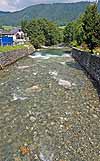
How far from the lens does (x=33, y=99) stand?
24078mm

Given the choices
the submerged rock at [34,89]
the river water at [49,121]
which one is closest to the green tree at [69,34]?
the river water at [49,121]

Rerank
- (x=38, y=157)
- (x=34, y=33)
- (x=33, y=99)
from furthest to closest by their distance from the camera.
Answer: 1. (x=34, y=33)
2. (x=33, y=99)
3. (x=38, y=157)

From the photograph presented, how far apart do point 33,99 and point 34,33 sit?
108275 millimetres

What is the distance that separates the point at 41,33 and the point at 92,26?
83.1 m

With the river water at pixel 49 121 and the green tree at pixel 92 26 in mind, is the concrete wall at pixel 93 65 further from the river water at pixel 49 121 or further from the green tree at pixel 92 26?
the green tree at pixel 92 26

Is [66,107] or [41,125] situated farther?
[66,107]

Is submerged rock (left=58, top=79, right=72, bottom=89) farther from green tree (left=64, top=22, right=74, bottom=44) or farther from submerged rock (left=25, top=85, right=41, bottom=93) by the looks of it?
green tree (left=64, top=22, right=74, bottom=44)

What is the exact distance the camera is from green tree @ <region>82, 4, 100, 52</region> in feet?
163

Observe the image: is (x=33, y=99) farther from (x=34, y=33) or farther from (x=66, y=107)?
(x=34, y=33)

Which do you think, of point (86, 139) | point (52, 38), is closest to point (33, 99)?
point (86, 139)

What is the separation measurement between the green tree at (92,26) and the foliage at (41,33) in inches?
2548

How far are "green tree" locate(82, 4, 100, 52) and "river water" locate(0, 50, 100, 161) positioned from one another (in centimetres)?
2076

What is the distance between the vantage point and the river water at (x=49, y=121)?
50.0 ft

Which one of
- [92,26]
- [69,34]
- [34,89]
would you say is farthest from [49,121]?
[69,34]
